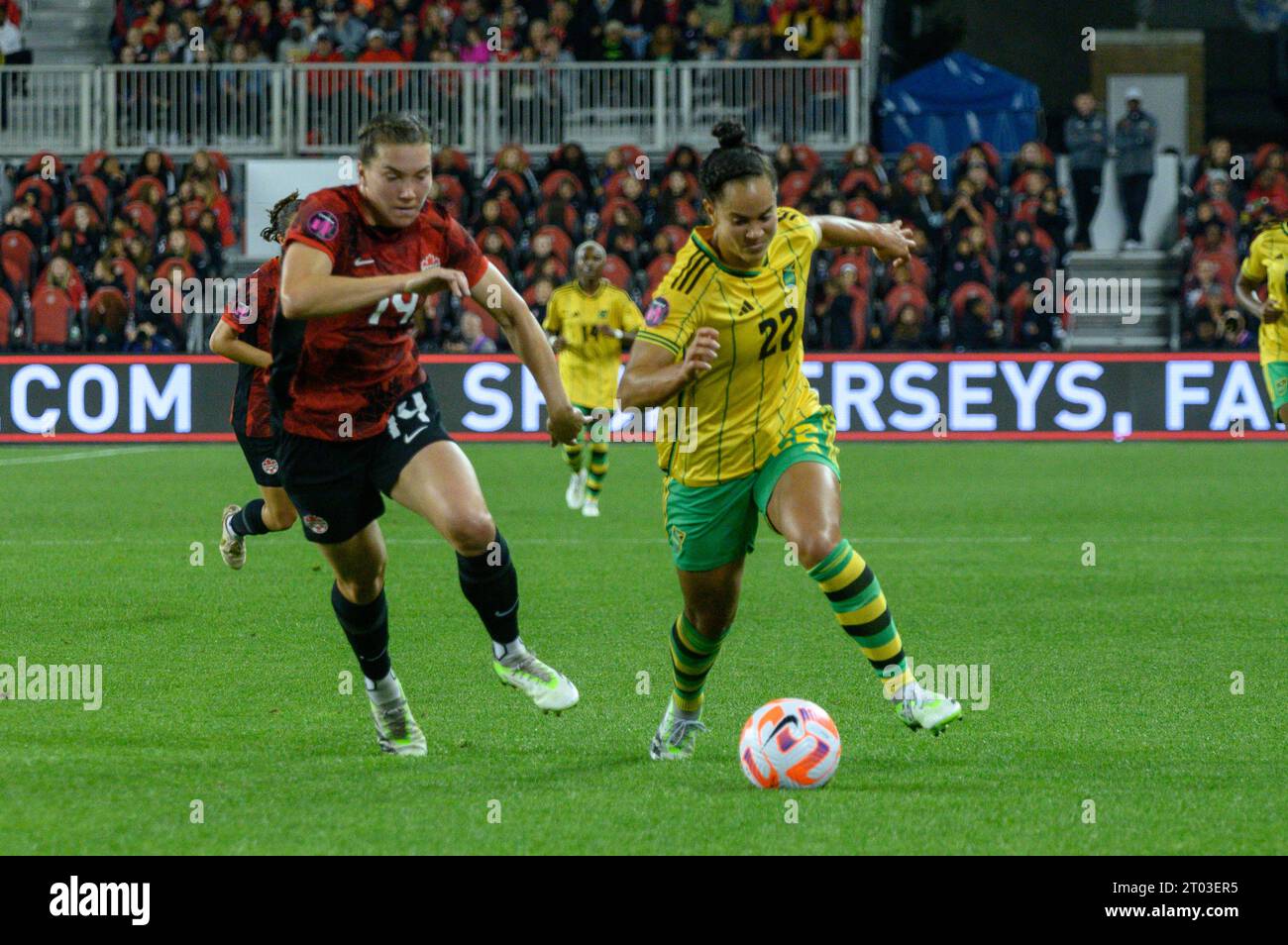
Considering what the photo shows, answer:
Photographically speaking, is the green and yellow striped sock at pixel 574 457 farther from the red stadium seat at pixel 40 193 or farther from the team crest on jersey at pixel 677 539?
the red stadium seat at pixel 40 193

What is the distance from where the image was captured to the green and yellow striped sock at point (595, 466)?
15000 mm

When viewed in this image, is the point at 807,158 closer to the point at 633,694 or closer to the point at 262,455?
the point at 262,455

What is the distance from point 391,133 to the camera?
5.95m

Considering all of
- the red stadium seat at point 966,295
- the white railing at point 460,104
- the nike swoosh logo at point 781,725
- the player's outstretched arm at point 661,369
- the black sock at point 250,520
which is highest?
the white railing at point 460,104

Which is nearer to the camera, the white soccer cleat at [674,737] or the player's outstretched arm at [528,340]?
the player's outstretched arm at [528,340]

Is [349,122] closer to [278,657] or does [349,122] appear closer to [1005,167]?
[1005,167]

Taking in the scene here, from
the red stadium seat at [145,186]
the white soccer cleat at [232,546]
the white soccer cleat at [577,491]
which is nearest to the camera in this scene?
the white soccer cleat at [232,546]

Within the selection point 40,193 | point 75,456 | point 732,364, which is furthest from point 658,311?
point 40,193

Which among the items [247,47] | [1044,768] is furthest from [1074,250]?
[1044,768]

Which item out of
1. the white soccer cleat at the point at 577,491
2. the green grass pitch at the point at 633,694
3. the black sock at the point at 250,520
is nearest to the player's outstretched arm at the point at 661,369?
the green grass pitch at the point at 633,694

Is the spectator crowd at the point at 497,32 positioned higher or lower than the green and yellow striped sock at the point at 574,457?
higher

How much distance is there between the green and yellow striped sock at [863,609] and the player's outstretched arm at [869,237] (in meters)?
1.17

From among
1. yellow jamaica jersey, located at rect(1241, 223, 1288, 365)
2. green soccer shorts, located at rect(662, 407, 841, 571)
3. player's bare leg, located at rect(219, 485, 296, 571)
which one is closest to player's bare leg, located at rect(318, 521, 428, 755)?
green soccer shorts, located at rect(662, 407, 841, 571)

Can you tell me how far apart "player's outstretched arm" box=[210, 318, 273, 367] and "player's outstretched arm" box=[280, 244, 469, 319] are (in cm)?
293
